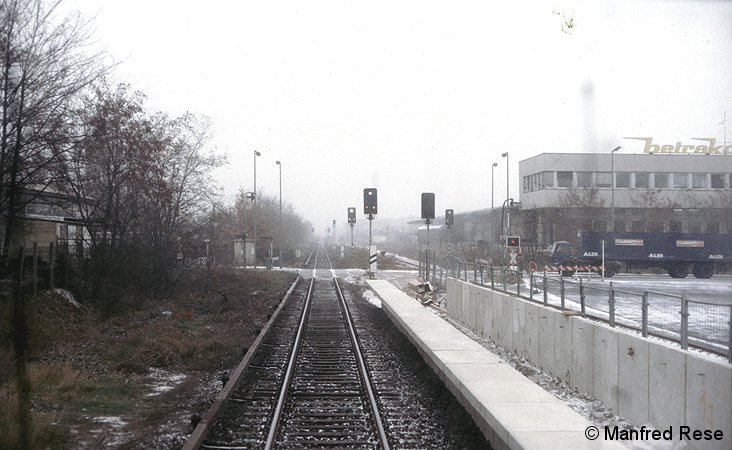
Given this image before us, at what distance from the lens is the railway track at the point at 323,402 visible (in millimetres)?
7852

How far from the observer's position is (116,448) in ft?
24.2

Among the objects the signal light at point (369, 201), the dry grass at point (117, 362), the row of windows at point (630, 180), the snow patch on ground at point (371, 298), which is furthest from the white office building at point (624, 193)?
the signal light at point (369, 201)

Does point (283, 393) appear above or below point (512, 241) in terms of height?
below

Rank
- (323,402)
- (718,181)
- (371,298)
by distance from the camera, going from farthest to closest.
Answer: (371,298), (718,181), (323,402)

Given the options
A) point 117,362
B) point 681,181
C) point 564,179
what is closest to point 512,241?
point 681,181

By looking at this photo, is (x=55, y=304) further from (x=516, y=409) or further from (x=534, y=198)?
(x=534, y=198)

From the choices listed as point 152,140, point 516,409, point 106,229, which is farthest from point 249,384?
point 152,140

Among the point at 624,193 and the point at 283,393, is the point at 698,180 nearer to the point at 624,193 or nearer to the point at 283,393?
the point at 283,393

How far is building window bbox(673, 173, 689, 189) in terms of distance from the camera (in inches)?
679

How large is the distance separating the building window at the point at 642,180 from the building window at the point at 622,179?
64cm

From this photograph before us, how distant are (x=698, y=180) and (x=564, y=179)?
25685 mm

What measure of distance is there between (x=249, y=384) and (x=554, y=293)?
21.1 ft

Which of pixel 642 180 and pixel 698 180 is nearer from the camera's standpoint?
pixel 698 180

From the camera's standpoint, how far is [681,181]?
18.1m
